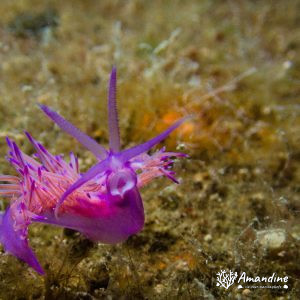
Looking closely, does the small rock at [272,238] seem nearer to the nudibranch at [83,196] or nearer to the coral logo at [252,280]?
the coral logo at [252,280]

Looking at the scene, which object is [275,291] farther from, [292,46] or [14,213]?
[292,46]

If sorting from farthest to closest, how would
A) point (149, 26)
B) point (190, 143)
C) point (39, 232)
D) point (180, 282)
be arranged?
1. point (149, 26)
2. point (190, 143)
3. point (39, 232)
4. point (180, 282)

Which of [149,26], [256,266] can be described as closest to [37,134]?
[256,266]

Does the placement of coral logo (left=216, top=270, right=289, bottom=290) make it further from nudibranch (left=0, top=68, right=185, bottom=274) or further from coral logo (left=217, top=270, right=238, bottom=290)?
nudibranch (left=0, top=68, right=185, bottom=274)

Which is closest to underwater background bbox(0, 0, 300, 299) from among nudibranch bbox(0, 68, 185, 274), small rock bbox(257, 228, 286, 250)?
small rock bbox(257, 228, 286, 250)

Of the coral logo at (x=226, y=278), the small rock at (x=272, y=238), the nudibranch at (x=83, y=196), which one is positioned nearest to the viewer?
the nudibranch at (x=83, y=196)

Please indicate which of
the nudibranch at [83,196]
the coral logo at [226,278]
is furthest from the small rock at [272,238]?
the nudibranch at [83,196]

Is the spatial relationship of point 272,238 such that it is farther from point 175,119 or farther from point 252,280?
point 175,119
